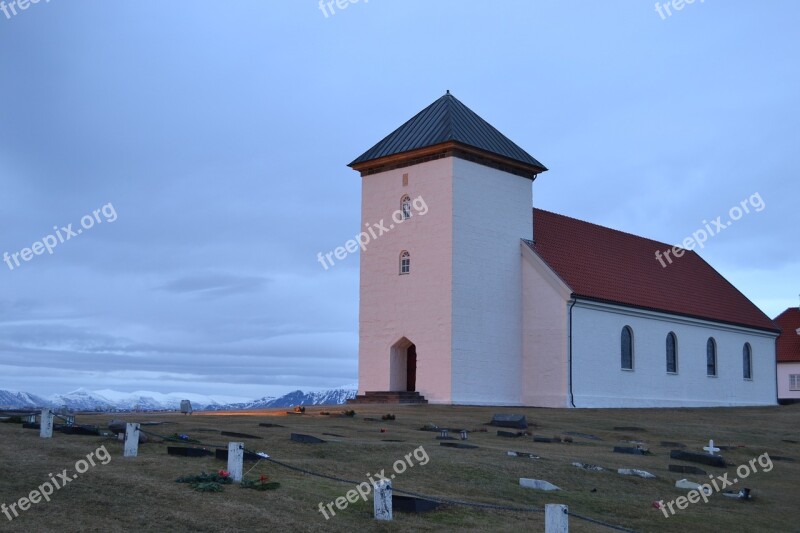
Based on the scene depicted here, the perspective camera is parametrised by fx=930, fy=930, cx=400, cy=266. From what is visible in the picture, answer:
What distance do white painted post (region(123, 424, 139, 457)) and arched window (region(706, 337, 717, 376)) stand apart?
3814cm

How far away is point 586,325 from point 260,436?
898 inches

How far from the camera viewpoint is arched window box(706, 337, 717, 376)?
48466 millimetres

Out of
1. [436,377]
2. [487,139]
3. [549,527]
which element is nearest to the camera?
[549,527]

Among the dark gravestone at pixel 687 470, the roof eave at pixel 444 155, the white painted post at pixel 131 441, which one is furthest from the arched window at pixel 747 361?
the white painted post at pixel 131 441

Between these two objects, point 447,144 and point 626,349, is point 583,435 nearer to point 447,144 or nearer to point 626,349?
point 447,144

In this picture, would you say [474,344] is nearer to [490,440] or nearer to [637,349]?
[637,349]

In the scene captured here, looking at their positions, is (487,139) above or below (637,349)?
above

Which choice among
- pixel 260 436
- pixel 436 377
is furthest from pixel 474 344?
pixel 260 436

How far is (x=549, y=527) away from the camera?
11.3m

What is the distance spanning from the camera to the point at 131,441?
15914 millimetres

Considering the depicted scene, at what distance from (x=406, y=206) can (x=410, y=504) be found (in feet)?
→ 89.9

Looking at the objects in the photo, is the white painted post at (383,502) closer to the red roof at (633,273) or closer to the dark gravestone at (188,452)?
the dark gravestone at (188,452)

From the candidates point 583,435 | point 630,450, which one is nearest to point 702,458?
point 630,450

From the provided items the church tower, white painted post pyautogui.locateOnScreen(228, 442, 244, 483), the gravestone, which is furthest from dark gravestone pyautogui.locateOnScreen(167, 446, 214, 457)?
the church tower
